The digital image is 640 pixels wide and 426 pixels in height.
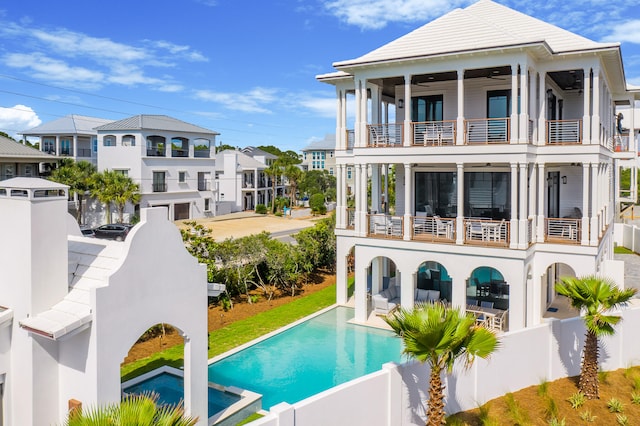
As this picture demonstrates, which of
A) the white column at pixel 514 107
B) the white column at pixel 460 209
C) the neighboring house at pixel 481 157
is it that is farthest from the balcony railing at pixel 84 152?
the white column at pixel 514 107

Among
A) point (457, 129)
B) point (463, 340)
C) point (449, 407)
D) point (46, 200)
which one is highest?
point (457, 129)

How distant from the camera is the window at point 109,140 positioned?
171 ft

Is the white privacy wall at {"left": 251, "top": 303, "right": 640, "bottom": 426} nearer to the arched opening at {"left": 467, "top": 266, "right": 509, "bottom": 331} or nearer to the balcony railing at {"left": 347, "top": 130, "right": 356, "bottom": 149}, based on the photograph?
the arched opening at {"left": 467, "top": 266, "right": 509, "bottom": 331}

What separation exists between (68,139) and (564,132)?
50.6 metres

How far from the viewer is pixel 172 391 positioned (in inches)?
476

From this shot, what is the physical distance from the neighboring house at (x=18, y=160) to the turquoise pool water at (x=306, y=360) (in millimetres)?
33460

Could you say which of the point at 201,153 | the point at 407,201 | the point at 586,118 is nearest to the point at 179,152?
the point at 201,153

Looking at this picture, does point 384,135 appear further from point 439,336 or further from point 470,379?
point 439,336

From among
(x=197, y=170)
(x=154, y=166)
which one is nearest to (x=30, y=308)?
(x=154, y=166)

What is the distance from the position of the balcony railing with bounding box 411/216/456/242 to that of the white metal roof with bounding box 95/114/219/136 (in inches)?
1508

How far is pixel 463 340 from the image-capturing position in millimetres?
8922

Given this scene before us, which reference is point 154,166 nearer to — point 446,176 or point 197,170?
point 197,170

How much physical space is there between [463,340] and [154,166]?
157ft

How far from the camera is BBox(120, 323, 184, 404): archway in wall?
39.4 feet
